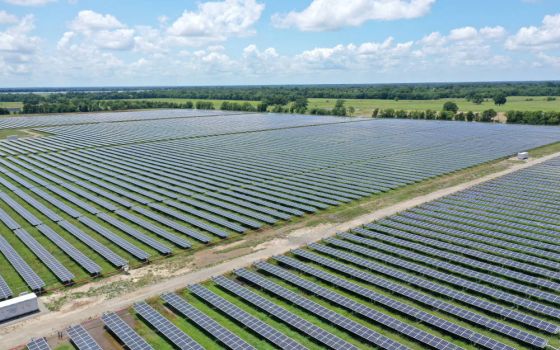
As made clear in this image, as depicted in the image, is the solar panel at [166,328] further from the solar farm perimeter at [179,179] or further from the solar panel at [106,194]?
the solar panel at [106,194]

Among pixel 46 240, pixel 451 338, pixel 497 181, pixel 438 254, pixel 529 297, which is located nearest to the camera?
pixel 451 338

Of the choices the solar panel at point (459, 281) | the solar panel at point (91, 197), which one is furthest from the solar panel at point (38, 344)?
the solar panel at point (91, 197)

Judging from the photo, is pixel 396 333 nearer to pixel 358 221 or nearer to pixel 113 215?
pixel 358 221

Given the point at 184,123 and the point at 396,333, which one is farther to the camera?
the point at 184,123

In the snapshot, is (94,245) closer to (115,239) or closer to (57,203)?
(115,239)

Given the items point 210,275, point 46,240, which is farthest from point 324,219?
point 46,240

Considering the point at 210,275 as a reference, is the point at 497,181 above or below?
above

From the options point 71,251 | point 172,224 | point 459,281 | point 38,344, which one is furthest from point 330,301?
point 71,251

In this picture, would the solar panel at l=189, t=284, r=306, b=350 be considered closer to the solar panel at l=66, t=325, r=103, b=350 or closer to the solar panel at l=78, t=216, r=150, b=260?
the solar panel at l=66, t=325, r=103, b=350
